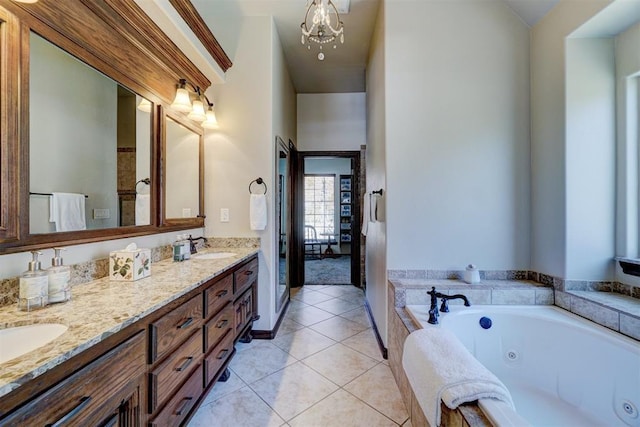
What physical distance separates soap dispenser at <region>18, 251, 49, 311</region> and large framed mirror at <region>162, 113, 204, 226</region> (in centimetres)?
100

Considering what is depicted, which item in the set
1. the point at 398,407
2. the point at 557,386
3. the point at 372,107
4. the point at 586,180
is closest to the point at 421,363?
the point at 398,407

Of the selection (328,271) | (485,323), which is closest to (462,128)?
(485,323)

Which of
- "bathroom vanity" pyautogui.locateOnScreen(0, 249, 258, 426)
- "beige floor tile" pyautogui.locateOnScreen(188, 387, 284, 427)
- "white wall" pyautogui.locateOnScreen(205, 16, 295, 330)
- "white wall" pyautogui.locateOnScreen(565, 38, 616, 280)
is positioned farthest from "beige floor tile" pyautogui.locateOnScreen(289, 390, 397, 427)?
"white wall" pyautogui.locateOnScreen(565, 38, 616, 280)

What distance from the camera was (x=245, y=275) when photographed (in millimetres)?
2211

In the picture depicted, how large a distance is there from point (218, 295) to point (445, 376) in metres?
1.30

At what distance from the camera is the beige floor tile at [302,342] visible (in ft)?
7.64

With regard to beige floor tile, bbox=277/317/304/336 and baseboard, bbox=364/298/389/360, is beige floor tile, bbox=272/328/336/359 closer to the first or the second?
beige floor tile, bbox=277/317/304/336

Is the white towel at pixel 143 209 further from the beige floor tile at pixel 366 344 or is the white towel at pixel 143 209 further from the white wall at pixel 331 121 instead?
the white wall at pixel 331 121

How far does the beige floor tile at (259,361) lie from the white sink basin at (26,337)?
1.34 metres

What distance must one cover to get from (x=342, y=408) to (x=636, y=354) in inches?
60.3

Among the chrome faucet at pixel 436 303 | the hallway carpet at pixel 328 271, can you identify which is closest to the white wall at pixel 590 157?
the chrome faucet at pixel 436 303

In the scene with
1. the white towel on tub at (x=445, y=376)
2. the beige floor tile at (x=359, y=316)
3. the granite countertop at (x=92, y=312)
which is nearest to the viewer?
the granite countertop at (x=92, y=312)

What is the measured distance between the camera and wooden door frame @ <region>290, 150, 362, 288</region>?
4129mm

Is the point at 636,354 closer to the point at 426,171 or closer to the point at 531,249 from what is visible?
the point at 531,249
